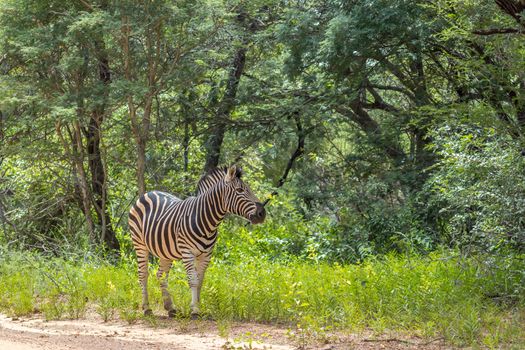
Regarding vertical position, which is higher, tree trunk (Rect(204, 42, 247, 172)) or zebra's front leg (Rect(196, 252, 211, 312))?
tree trunk (Rect(204, 42, 247, 172))

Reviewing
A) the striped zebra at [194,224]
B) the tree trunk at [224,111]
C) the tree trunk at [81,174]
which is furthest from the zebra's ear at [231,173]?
the tree trunk at [224,111]

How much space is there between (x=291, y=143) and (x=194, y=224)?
8209mm

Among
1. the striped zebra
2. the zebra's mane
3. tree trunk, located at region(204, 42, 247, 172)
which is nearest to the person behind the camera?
the striped zebra

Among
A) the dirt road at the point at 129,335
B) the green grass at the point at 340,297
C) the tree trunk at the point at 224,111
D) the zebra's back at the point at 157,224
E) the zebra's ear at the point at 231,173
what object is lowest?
the dirt road at the point at 129,335

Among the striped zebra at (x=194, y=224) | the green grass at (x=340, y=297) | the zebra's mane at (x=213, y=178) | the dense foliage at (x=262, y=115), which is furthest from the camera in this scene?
the dense foliage at (x=262, y=115)

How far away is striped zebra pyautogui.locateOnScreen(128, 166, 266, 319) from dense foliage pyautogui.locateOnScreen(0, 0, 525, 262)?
3.05 m

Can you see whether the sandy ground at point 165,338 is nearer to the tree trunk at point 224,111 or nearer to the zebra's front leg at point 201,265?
the zebra's front leg at point 201,265

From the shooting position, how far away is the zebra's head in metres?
9.48

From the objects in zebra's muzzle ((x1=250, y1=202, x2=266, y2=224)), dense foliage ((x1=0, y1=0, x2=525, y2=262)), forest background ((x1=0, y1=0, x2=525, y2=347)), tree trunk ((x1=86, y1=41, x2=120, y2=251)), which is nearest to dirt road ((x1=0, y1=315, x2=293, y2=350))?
forest background ((x1=0, y1=0, x2=525, y2=347))

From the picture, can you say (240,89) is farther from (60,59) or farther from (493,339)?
(493,339)

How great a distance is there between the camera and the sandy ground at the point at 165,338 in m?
7.76

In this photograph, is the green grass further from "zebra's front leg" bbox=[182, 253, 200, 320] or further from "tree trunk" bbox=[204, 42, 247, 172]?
"tree trunk" bbox=[204, 42, 247, 172]

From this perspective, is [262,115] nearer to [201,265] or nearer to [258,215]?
[201,265]

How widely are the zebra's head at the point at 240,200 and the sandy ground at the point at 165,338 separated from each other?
135 centimetres
